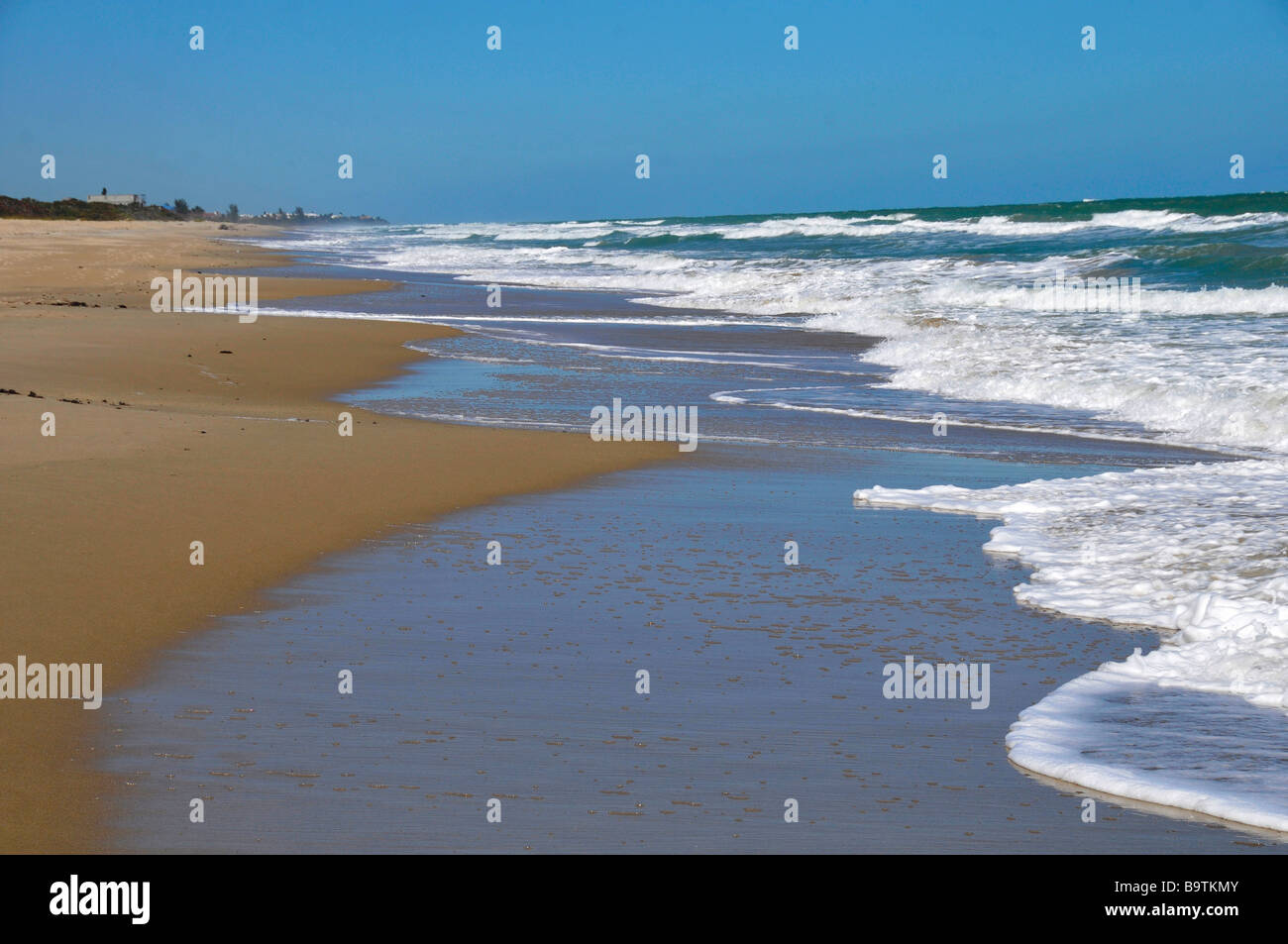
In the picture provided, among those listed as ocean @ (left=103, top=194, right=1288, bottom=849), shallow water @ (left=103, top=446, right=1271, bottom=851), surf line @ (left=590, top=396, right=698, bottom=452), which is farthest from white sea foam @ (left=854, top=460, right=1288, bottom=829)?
surf line @ (left=590, top=396, right=698, bottom=452)

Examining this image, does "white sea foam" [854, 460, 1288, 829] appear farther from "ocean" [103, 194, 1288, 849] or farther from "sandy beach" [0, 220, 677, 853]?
"sandy beach" [0, 220, 677, 853]

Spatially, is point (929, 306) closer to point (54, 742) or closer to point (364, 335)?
point (364, 335)

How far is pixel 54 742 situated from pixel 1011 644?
3.71 metres

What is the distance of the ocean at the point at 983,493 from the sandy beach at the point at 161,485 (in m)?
0.39

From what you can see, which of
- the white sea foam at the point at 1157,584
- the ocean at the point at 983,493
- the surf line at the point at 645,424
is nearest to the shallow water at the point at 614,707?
the ocean at the point at 983,493

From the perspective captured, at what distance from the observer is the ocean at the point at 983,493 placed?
14.4 feet

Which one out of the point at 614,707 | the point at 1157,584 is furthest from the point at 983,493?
the point at 614,707

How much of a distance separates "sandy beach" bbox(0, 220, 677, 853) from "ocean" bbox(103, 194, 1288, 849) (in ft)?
1.27

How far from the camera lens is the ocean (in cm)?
440

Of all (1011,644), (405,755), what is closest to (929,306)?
(1011,644)

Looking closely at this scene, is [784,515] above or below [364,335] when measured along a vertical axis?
below

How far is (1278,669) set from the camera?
16.3 ft

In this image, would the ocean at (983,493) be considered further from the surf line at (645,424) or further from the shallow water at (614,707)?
the surf line at (645,424)
